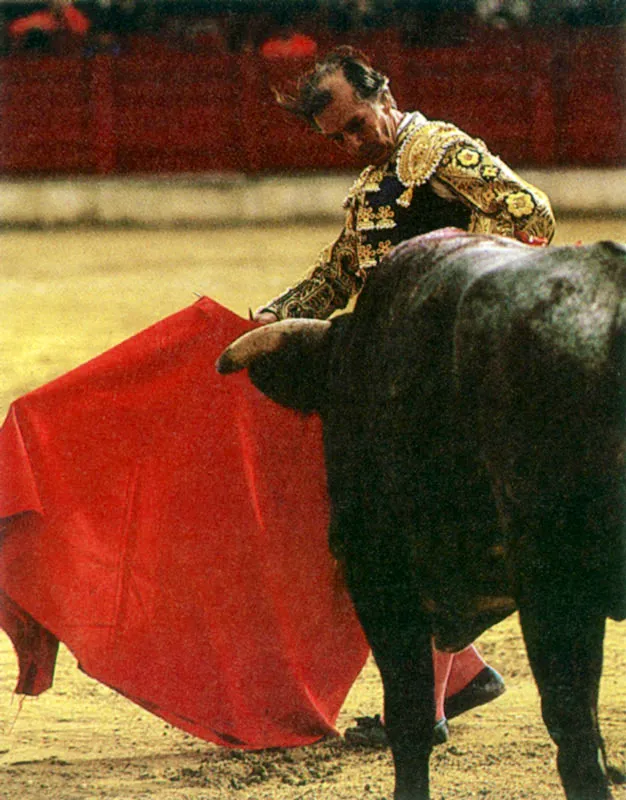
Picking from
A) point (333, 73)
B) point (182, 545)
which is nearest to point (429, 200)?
point (333, 73)

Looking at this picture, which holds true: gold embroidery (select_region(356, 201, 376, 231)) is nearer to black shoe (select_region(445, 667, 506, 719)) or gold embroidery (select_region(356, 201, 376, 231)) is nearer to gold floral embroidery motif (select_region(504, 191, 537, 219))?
gold floral embroidery motif (select_region(504, 191, 537, 219))

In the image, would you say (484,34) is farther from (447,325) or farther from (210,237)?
(447,325)

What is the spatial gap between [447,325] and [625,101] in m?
11.9

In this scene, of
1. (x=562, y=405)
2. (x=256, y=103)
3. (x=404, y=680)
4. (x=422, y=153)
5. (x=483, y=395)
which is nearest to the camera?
(x=562, y=405)

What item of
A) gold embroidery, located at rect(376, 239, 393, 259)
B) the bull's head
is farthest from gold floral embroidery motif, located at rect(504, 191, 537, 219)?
the bull's head

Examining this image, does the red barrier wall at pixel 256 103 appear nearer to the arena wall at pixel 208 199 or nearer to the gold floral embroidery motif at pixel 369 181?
the arena wall at pixel 208 199

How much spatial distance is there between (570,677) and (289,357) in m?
0.87

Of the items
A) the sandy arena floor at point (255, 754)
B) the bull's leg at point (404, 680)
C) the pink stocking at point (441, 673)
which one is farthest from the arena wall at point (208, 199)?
the bull's leg at point (404, 680)

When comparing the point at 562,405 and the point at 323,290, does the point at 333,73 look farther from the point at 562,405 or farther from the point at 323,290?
the point at 562,405

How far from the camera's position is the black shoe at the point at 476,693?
3.07 meters

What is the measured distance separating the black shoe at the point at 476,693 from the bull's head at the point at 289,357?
851 mm

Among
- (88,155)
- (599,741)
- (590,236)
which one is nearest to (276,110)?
(88,155)

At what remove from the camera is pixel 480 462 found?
77.4 inches

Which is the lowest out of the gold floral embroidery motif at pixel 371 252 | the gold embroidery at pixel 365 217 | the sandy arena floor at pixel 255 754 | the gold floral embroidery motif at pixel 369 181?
the sandy arena floor at pixel 255 754
